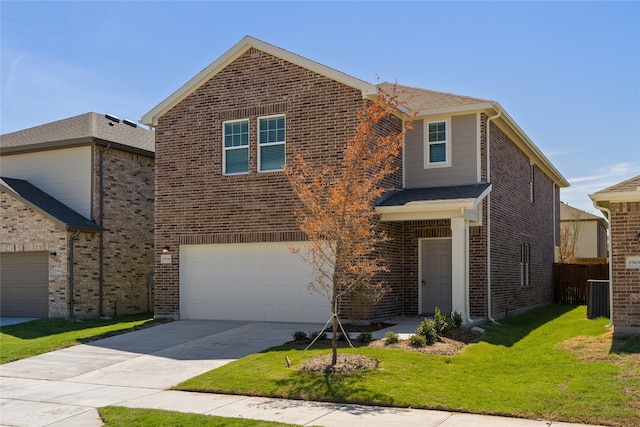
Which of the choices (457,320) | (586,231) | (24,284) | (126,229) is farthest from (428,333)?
(586,231)

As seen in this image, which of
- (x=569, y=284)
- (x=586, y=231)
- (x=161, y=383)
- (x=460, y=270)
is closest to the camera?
(x=161, y=383)

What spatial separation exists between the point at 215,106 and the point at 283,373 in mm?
9559

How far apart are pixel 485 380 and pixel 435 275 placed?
25.8 ft

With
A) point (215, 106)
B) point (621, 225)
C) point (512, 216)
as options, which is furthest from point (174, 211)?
point (621, 225)

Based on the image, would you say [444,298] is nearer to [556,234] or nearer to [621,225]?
[621,225]

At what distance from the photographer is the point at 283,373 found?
11.3m

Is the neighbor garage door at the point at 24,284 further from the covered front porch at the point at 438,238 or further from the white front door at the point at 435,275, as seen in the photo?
the white front door at the point at 435,275

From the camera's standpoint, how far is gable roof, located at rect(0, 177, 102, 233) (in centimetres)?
1992

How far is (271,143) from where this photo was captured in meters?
17.7

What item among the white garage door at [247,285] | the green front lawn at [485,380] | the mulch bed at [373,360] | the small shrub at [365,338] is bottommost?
the green front lawn at [485,380]

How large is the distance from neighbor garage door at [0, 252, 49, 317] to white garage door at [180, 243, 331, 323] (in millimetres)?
5052

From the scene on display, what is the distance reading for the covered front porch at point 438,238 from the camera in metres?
15.7

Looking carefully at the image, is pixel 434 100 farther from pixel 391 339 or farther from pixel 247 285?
pixel 391 339

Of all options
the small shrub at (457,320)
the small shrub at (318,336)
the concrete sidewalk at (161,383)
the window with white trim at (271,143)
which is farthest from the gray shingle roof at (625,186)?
the window with white trim at (271,143)
